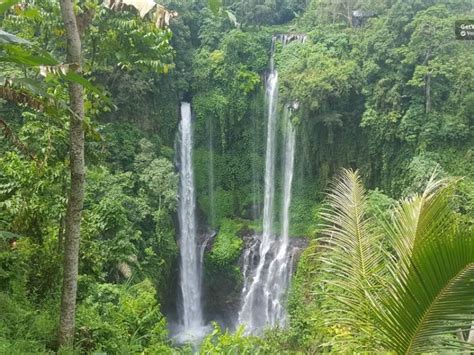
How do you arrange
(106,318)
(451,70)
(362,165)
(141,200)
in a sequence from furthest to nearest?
1. (362,165)
2. (451,70)
3. (141,200)
4. (106,318)

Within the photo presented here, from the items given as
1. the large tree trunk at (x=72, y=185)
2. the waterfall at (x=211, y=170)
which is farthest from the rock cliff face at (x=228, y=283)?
the large tree trunk at (x=72, y=185)

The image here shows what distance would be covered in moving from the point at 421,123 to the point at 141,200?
371 inches

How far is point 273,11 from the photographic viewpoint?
2186 cm

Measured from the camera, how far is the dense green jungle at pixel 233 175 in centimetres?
220

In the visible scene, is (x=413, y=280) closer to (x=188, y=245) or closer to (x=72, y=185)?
(x=72, y=185)

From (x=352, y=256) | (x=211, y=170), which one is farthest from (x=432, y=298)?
(x=211, y=170)

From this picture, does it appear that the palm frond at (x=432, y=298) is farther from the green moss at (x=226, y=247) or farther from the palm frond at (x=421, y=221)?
the green moss at (x=226, y=247)

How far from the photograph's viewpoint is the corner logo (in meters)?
13.9

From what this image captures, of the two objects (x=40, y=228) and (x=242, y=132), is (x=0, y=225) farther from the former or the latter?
(x=242, y=132)

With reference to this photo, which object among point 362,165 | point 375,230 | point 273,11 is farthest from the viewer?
point 273,11

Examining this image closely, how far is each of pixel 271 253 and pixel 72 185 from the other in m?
13.6

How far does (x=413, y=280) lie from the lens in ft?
4.77

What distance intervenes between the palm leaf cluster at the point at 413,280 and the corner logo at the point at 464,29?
46.7 feet

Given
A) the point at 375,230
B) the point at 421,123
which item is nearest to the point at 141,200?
the point at 421,123
